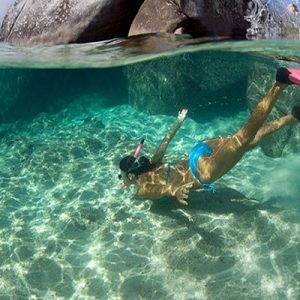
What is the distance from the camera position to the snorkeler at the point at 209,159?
22.2 ft

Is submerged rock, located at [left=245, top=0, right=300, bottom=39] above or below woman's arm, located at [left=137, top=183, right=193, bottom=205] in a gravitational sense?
above

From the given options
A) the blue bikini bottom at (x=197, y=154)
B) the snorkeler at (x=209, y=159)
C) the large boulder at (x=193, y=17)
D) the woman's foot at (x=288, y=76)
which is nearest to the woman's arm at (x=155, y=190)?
the snorkeler at (x=209, y=159)

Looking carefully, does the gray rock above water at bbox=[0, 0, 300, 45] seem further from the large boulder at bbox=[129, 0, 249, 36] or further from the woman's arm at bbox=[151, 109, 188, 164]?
the woman's arm at bbox=[151, 109, 188, 164]

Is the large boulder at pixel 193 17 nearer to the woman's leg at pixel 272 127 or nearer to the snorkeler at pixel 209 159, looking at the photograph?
the snorkeler at pixel 209 159

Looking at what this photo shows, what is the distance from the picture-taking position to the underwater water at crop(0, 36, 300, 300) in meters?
6.44

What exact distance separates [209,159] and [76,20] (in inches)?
259

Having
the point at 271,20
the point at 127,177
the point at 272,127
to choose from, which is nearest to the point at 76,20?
the point at 271,20

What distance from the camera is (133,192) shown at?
8906 mm

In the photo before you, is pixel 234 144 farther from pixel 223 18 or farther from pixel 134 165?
pixel 223 18

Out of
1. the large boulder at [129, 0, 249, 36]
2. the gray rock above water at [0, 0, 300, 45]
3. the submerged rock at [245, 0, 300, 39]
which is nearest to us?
the submerged rock at [245, 0, 300, 39]

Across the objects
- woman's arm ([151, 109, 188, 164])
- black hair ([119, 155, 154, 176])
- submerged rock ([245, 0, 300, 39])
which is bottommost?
black hair ([119, 155, 154, 176])

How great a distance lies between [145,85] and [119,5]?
378cm

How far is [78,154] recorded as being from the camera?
1134cm

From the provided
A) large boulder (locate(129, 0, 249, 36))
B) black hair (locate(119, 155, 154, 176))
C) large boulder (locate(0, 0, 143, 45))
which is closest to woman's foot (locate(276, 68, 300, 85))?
black hair (locate(119, 155, 154, 176))
